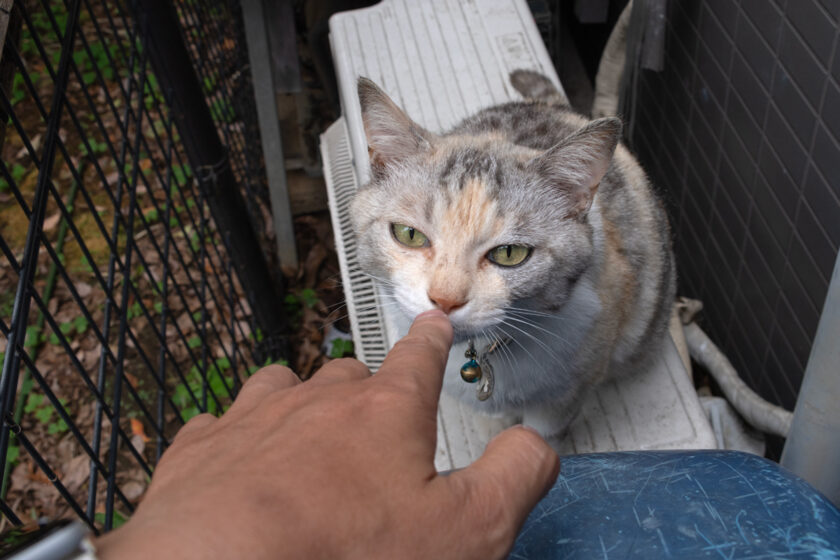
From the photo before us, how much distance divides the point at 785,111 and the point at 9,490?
296cm

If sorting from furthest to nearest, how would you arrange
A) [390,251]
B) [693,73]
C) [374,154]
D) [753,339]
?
[693,73]
[753,339]
[374,154]
[390,251]

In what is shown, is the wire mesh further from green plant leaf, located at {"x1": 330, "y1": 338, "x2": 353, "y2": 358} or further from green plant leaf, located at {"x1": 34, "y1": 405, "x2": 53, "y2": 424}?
green plant leaf, located at {"x1": 330, "y1": 338, "x2": 353, "y2": 358}

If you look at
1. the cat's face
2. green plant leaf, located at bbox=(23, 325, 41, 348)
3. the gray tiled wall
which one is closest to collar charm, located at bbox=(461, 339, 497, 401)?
the cat's face

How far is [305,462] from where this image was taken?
0.74m

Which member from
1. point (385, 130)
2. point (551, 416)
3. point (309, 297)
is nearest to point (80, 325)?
point (309, 297)

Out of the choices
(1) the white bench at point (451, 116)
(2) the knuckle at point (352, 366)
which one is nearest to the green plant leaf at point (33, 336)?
(1) the white bench at point (451, 116)

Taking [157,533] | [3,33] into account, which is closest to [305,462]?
[157,533]

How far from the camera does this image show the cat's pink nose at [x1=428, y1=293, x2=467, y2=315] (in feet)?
4.43

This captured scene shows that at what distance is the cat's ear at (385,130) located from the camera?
1.51 meters

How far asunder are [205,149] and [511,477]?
198 centimetres

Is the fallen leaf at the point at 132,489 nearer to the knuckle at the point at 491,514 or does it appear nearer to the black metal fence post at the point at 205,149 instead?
the black metal fence post at the point at 205,149

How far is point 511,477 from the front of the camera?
85 centimetres

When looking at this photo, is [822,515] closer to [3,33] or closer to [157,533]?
[157,533]

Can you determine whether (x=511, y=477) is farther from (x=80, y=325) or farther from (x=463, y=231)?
(x=80, y=325)
